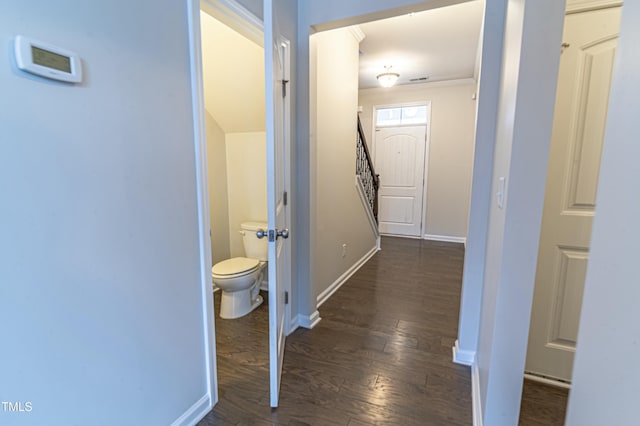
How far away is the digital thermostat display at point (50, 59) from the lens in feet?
2.69

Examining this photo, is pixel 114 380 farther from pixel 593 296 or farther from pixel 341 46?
pixel 341 46

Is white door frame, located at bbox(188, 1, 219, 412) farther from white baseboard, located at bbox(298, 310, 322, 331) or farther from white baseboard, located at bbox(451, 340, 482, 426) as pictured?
white baseboard, located at bbox(451, 340, 482, 426)

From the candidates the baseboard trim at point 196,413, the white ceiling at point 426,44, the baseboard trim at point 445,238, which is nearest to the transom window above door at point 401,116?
the white ceiling at point 426,44

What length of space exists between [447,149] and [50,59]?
5.27m

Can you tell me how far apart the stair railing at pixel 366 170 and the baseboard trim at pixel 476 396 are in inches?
105

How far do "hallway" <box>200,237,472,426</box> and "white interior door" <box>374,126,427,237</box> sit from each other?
2609 millimetres

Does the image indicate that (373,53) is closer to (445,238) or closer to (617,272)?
(445,238)

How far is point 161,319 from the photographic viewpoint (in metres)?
1.26

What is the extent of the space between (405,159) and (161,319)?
198 inches

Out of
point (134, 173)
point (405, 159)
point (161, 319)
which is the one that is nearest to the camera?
point (134, 173)

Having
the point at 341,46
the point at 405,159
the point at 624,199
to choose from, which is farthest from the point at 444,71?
the point at 624,199

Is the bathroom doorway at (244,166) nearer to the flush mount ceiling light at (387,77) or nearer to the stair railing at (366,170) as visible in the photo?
the stair railing at (366,170)

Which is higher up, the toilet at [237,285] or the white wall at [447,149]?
the white wall at [447,149]

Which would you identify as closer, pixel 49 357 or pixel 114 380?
pixel 49 357
